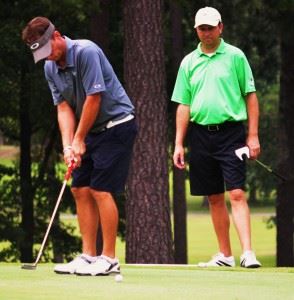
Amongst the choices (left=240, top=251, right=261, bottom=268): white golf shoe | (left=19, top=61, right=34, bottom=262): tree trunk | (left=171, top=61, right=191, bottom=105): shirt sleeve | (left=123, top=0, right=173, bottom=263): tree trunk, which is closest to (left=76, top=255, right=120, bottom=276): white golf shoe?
(left=240, top=251, right=261, bottom=268): white golf shoe

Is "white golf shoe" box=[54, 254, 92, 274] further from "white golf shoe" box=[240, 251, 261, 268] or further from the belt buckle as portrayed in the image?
the belt buckle

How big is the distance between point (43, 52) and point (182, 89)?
5.74 ft

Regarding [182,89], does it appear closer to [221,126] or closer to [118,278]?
[221,126]

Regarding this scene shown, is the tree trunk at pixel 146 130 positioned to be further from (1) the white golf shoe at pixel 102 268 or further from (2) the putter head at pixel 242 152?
(1) the white golf shoe at pixel 102 268

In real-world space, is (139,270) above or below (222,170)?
below

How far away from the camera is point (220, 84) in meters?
9.77

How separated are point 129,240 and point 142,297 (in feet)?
32.6

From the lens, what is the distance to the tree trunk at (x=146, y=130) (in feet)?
55.2

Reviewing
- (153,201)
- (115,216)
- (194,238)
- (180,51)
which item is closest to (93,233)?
(115,216)

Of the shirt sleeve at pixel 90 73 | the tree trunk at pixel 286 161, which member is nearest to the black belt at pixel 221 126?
the shirt sleeve at pixel 90 73

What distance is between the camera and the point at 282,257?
26062 millimetres

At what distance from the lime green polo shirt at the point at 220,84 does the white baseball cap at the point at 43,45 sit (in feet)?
5.37

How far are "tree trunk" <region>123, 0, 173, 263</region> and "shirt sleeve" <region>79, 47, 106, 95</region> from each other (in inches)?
318

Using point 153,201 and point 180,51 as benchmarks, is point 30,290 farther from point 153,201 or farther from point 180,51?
point 180,51
